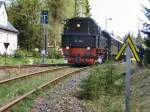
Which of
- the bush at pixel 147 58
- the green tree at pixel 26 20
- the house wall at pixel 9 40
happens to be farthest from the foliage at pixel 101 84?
the green tree at pixel 26 20

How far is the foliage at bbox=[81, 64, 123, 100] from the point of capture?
14594 mm

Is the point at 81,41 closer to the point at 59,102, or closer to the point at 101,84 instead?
the point at 101,84

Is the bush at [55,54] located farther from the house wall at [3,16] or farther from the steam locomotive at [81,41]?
the steam locomotive at [81,41]

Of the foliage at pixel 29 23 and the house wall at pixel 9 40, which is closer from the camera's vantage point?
the house wall at pixel 9 40

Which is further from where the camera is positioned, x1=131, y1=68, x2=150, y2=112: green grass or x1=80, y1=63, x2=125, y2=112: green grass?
x1=80, y1=63, x2=125, y2=112: green grass

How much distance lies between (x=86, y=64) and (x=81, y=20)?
13.4 feet

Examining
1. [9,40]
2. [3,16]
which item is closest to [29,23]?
[9,40]

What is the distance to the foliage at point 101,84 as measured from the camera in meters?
14.6

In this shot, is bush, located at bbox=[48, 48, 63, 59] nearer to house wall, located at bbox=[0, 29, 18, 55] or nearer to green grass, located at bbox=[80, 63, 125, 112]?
house wall, located at bbox=[0, 29, 18, 55]

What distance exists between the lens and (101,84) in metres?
16.3

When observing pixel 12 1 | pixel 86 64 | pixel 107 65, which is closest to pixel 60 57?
pixel 12 1

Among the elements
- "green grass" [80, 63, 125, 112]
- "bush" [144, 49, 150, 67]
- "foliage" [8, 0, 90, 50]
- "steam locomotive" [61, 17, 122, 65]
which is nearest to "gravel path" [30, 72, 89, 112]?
"green grass" [80, 63, 125, 112]

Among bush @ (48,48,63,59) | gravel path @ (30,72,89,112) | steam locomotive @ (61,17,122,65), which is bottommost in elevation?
gravel path @ (30,72,89,112)

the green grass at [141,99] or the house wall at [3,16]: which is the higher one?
the house wall at [3,16]
